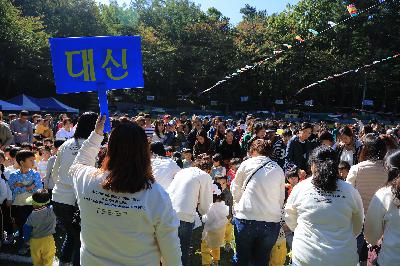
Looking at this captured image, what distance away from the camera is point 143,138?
2.25 meters

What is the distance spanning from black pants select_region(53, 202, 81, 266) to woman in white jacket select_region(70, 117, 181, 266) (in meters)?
1.73

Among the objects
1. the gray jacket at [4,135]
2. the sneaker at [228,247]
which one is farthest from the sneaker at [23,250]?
the sneaker at [228,247]

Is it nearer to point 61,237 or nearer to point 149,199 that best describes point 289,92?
point 61,237

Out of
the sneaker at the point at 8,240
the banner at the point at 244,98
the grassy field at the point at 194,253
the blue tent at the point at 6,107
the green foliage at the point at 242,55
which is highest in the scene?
the green foliage at the point at 242,55

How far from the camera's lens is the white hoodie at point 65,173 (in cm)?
388

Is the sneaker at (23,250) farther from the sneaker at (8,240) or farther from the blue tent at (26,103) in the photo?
the blue tent at (26,103)

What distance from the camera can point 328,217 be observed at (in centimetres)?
308

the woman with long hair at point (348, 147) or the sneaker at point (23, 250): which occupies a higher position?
the woman with long hair at point (348, 147)

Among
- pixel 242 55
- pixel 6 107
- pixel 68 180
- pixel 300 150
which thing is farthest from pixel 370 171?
pixel 242 55

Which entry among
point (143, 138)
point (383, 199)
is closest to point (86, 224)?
point (143, 138)

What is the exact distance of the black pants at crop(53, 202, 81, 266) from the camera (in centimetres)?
392

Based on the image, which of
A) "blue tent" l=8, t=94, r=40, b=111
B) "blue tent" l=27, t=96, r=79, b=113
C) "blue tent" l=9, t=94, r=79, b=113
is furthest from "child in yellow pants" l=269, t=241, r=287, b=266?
"blue tent" l=27, t=96, r=79, b=113

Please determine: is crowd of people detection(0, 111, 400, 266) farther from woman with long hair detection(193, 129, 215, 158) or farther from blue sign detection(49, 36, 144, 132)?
woman with long hair detection(193, 129, 215, 158)

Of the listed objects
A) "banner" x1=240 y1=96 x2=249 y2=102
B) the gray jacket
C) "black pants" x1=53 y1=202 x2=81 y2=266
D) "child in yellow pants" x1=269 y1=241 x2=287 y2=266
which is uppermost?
"banner" x1=240 y1=96 x2=249 y2=102
